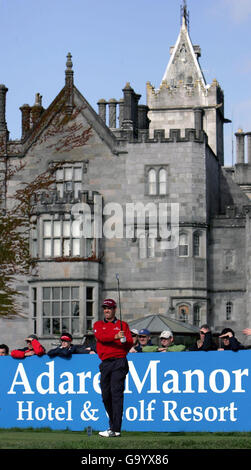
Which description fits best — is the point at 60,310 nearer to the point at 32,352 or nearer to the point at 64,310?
the point at 64,310

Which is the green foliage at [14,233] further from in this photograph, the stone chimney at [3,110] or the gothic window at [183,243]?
the gothic window at [183,243]

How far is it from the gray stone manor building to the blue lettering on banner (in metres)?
30.3

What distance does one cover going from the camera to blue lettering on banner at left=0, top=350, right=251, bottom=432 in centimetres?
2105

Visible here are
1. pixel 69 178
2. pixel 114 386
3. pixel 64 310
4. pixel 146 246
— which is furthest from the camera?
pixel 69 178

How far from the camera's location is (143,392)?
2162 cm

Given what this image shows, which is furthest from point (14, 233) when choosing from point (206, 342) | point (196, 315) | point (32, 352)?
point (206, 342)

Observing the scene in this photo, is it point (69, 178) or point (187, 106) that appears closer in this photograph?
point (69, 178)

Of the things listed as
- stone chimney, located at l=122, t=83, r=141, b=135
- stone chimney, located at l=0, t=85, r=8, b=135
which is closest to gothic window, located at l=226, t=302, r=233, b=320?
stone chimney, located at l=122, t=83, r=141, b=135

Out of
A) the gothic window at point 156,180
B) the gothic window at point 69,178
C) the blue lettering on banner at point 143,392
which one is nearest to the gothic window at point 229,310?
the gothic window at point 156,180

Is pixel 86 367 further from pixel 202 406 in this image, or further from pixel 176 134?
pixel 176 134

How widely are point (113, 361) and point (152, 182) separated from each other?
36.3m

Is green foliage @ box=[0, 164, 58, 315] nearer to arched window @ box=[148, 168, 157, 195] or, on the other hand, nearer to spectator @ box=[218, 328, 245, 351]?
arched window @ box=[148, 168, 157, 195]

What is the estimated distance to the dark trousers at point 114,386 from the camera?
1912cm

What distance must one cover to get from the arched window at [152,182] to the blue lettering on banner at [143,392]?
3293 centimetres
